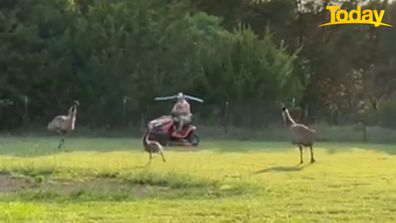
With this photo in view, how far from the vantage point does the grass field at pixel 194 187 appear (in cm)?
863

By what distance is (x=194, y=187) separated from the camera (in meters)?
11.7

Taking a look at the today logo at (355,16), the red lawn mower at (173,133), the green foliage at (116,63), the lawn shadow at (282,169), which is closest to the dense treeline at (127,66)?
the green foliage at (116,63)

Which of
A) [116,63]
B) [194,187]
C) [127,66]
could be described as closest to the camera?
[194,187]

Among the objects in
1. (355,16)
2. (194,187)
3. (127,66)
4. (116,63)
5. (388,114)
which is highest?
(355,16)

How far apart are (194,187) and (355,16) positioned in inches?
1090

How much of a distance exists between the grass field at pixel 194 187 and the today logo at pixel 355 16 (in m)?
19.3

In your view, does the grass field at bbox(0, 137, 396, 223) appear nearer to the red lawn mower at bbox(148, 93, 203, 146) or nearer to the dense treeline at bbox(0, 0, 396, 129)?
the red lawn mower at bbox(148, 93, 203, 146)

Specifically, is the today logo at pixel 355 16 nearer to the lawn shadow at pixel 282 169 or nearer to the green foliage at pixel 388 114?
the green foliage at pixel 388 114

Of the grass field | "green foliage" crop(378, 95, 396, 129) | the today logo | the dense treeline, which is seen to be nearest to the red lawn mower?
the grass field

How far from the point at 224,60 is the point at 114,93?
447 centimetres

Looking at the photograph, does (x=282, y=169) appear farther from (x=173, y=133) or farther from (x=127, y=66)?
(x=127, y=66)

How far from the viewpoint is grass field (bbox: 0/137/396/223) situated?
28.3ft

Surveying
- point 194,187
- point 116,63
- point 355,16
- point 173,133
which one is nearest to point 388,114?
point 355,16

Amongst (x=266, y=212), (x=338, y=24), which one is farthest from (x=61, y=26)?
(x=266, y=212)
